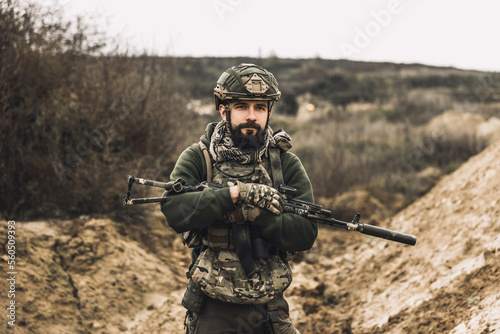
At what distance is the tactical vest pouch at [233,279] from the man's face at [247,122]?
0.66 meters

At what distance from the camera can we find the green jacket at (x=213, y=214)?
7.65ft

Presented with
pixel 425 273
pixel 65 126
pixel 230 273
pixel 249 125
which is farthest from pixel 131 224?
pixel 249 125

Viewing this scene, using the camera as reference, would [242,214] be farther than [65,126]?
No

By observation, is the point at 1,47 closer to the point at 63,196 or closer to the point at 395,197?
the point at 63,196

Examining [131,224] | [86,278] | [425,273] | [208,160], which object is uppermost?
[208,160]

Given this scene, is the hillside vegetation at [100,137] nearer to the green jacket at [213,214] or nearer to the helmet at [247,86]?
the green jacket at [213,214]

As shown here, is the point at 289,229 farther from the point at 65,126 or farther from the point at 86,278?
the point at 65,126

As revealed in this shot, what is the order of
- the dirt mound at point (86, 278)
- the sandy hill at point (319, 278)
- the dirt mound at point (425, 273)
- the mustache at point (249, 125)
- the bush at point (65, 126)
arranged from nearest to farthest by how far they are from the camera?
the mustache at point (249, 125)
the dirt mound at point (425, 273)
the sandy hill at point (319, 278)
the dirt mound at point (86, 278)
the bush at point (65, 126)

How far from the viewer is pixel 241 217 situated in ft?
7.85

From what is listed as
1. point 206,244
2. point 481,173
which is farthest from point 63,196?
point 481,173

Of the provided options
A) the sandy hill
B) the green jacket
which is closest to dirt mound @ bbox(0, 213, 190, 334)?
the sandy hill

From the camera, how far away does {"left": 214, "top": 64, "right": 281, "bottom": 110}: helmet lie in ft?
8.30

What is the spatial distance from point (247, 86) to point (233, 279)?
3.66 feet

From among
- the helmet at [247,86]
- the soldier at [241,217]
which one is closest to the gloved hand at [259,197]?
the soldier at [241,217]
